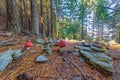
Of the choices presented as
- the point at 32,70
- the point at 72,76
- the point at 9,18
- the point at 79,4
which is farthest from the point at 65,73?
the point at 79,4

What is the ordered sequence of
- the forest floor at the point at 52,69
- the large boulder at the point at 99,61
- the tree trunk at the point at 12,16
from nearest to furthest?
the forest floor at the point at 52,69 < the large boulder at the point at 99,61 < the tree trunk at the point at 12,16

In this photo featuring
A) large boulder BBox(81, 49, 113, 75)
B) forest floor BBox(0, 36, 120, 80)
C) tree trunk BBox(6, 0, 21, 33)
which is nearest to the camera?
forest floor BBox(0, 36, 120, 80)

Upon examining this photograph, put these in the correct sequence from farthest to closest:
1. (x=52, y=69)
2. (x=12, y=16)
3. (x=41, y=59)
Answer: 1. (x=12, y=16)
2. (x=41, y=59)
3. (x=52, y=69)

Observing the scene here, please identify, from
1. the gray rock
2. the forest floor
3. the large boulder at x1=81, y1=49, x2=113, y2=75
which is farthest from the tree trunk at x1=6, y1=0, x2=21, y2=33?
the large boulder at x1=81, y1=49, x2=113, y2=75

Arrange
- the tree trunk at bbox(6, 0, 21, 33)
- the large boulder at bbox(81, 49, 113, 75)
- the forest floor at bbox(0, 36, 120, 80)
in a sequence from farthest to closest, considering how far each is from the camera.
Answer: the tree trunk at bbox(6, 0, 21, 33) → the large boulder at bbox(81, 49, 113, 75) → the forest floor at bbox(0, 36, 120, 80)

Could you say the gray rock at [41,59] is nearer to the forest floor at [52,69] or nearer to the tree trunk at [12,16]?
the forest floor at [52,69]

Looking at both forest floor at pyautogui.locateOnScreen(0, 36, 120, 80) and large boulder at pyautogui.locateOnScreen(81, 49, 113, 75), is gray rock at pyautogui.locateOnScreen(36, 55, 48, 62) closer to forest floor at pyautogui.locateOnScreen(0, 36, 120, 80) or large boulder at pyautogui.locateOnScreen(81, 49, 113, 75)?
forest floor at pyautogui.locateOnScreen(0, 36, 120, 80)

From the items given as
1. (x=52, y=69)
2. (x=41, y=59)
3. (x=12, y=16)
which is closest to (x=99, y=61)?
(x=52, y=69)

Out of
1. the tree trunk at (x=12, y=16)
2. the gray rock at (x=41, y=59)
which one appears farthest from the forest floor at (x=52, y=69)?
the tree trunk at (x=12, y=16)

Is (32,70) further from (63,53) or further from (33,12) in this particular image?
(33,12)

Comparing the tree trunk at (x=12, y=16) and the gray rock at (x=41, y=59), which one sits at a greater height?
the tree trunk at (x=12, y=16)

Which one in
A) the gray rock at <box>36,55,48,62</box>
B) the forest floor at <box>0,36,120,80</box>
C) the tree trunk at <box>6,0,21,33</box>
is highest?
the tree trunk at <box>6,0,21,33</box>

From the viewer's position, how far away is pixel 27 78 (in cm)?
204

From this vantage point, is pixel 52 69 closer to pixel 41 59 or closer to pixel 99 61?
pixel 41 59
